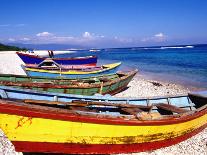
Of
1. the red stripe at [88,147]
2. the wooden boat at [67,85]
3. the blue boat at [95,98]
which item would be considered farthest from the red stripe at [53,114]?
the wooden boat at [67,85]

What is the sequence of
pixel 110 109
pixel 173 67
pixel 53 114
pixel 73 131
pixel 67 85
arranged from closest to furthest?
pixel 53 114
pixel 73 131
pixel 110 109
pixel 67 85
pixel 173 67

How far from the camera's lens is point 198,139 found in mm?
10281

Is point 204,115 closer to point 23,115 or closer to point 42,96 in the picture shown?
point 42,96

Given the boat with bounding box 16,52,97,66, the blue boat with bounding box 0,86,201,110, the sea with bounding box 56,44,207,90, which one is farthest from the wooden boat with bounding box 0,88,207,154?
the boat with bounding box 16,52,97,66

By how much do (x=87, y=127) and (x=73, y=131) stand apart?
382 millimetres

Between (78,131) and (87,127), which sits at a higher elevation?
(87,127)

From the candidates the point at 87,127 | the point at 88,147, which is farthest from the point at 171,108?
the point at 87,127

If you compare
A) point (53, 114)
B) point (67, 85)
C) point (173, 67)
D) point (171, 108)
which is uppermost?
point (53, 114)

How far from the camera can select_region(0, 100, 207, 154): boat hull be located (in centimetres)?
668

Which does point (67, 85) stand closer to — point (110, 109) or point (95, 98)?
point (95, 98)

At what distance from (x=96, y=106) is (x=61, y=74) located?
31.6 ft

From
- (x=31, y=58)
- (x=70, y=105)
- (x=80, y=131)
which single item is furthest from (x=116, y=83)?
(x=31, y=58)

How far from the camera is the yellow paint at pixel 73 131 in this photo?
265 inches

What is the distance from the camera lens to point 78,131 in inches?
288
